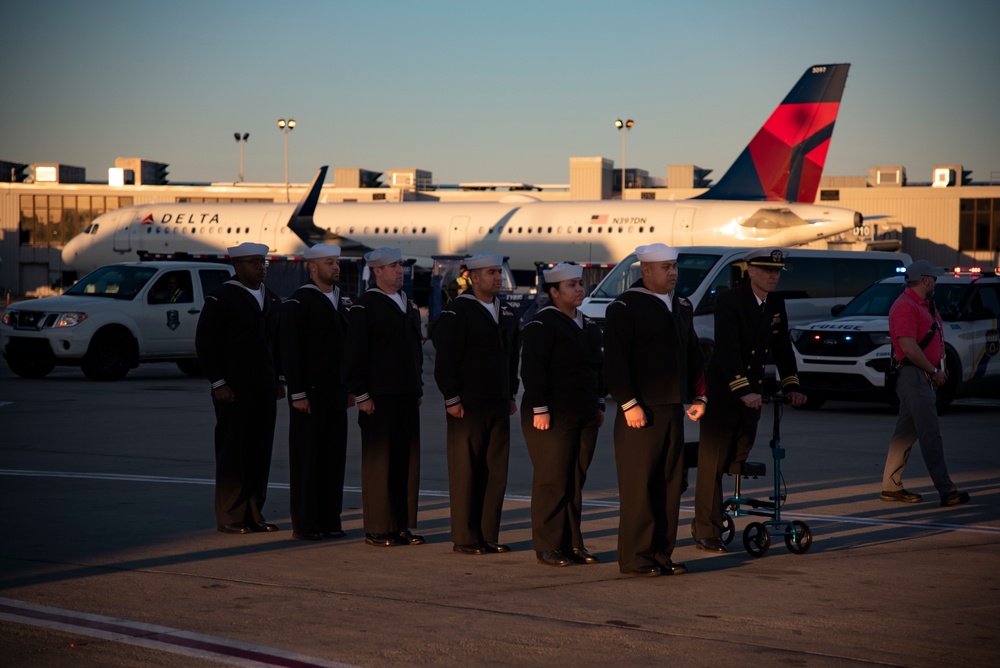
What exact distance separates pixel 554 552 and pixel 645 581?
663mm

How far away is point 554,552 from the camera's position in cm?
790

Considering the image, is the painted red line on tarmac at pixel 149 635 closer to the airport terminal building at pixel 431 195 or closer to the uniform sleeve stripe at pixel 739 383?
the uniform sleeve stripe at pixel 739 383

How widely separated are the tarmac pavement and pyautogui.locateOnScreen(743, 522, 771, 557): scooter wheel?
66mm

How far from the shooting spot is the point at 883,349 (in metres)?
17.4

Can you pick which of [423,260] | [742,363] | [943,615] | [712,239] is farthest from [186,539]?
[423,260]

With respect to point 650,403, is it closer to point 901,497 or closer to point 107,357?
point 901,497

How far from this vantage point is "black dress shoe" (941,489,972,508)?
1018cm

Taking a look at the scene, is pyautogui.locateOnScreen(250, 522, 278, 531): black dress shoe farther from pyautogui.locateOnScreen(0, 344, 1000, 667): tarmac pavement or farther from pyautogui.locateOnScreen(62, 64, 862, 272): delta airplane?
pyautogui.locateOnScreen(62, 64, 862, 272): delta airplane

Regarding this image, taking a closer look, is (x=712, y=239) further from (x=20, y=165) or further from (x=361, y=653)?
(x=20, y=165)

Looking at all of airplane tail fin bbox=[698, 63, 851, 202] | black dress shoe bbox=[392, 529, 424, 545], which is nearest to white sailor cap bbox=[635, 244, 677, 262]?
black dress shoe bbox=[392, 529, 424, 545]

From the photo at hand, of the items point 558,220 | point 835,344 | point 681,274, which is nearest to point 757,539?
point 835,344

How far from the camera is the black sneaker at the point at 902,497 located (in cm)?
1037

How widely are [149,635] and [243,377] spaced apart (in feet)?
10.8

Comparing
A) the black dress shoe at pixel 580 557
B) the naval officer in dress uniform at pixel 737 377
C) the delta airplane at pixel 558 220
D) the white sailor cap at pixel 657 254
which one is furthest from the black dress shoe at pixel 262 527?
the delta airplane at pixel 558 220
